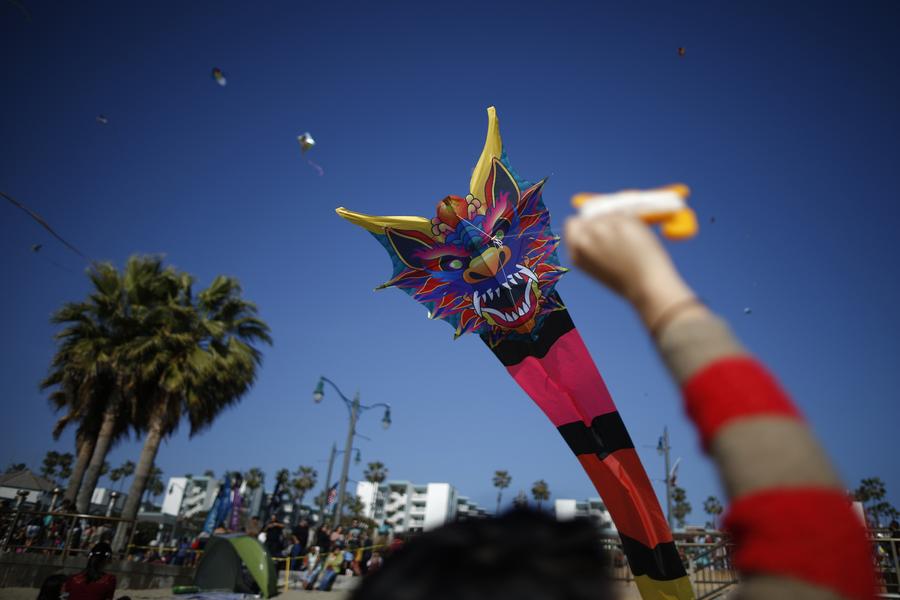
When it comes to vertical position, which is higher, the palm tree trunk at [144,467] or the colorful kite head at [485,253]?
the colorful kite head at [485,253]

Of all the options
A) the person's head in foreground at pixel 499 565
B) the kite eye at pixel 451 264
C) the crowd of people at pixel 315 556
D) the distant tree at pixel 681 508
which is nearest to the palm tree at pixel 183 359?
the crowd of people at pixel 315 556

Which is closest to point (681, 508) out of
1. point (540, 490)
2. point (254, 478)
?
point (540, 490)

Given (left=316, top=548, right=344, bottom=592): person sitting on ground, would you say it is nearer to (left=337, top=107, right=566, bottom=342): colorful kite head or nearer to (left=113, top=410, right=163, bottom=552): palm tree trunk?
(left=113, top=410, right=163, bottom=552): palm tree trunk

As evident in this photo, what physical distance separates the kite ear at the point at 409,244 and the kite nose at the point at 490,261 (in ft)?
2.16

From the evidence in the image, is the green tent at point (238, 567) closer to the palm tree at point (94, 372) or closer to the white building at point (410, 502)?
the palm tree at point (94, 372)

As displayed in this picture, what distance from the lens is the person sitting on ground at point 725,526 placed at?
89cm

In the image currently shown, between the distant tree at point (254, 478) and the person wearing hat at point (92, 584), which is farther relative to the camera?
the distant tree at point (254, 478)

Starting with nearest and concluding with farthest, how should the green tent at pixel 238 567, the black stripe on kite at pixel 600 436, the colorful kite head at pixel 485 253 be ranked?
1. the black stripe on kite at pixel 600 436
2. the colorful kite head at pixel 485 253
3. the green tent at pixel 238 567

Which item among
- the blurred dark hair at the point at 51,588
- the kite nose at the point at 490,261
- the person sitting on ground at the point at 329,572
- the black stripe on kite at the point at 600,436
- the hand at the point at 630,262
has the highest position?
the kite nose at the point at 490,261

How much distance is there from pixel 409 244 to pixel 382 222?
42 cm

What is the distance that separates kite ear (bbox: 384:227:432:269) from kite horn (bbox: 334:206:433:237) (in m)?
0.06

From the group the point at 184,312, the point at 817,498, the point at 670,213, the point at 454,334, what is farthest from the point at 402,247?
the point at 184,312

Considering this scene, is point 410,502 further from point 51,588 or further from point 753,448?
point 753,448

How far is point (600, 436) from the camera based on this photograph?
5465 millimetres
